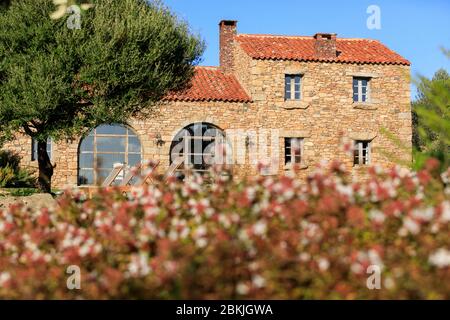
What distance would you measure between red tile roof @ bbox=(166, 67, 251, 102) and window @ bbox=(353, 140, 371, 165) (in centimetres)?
482

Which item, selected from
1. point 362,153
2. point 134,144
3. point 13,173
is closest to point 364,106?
point 362,153

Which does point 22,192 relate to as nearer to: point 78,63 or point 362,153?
point 78,63

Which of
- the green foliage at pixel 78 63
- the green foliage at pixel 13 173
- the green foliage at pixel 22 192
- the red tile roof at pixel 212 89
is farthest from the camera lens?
the red tile roof at pixel 212 89

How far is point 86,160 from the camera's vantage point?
23500 mm

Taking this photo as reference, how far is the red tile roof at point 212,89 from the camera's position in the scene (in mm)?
23406

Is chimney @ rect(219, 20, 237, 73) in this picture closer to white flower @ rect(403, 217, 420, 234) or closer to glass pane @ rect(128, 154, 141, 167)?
glass pane @ rect(128, 154, 141, 167)

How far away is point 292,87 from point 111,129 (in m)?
7.13

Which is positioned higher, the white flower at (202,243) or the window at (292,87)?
Answer: the window at (292,87)

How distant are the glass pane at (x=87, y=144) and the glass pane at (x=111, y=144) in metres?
0.25

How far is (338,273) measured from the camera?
12.8 ft

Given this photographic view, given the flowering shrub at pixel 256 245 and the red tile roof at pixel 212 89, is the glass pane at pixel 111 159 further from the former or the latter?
the flowering shrub at pixel 256 245

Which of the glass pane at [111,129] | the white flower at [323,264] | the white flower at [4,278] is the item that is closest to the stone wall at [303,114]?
the glass pane at [111,129]

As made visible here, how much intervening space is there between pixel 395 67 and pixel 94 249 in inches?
901
